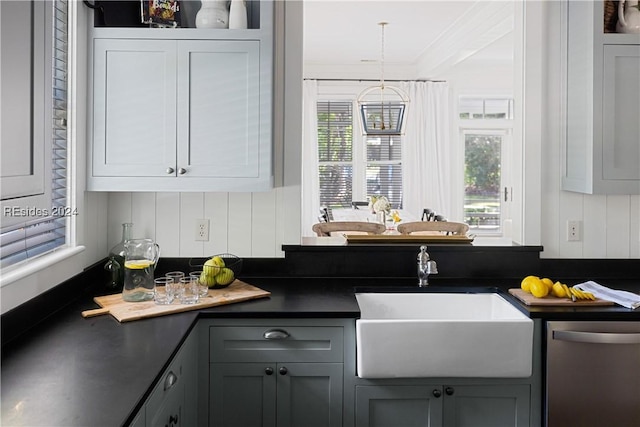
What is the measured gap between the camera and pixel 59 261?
7.11 ft

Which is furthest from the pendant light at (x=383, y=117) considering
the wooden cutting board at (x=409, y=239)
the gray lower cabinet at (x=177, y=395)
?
the gray lower cabinet at (x=177, y=395)

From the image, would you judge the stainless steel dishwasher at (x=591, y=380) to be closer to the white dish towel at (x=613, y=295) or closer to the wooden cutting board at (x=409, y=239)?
the white dish towel at (x=613, y=295)

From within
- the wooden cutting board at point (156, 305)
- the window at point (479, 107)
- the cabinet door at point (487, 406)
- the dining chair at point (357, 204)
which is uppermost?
the window at point (479, 107)

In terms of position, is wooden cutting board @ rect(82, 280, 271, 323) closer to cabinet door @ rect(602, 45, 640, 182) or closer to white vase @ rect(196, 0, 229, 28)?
white vase @ rect(196, 0, 229, 28)

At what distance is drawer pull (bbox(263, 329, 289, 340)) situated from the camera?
2121mm

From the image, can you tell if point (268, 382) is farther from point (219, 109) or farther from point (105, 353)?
point (219, 109)

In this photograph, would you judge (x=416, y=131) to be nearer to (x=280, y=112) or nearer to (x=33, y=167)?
(x=280, y=112)

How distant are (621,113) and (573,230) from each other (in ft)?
1.97

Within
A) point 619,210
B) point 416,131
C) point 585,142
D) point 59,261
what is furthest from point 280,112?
point 416,131

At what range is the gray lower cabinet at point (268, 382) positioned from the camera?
2.12 m

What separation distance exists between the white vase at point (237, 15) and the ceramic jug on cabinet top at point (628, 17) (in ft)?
5.44

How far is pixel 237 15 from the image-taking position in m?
2.47

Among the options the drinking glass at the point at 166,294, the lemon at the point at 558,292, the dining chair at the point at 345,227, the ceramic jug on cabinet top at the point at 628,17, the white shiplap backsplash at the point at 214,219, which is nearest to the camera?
the drinking glass at the point at 166,294

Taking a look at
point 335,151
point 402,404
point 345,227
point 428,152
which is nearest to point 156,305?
point 402,404
